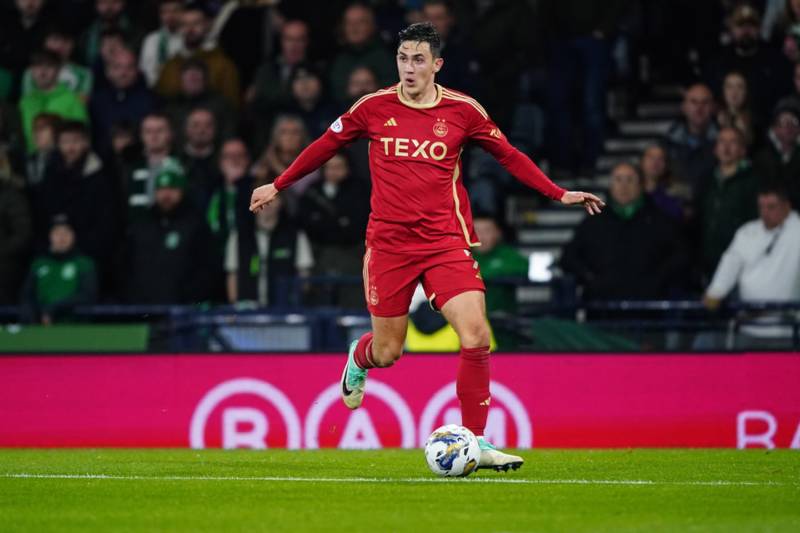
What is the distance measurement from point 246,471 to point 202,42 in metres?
8.77

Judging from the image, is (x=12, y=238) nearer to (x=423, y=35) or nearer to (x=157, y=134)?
(x=157, y=134)

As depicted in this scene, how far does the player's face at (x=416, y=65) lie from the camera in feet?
32.8

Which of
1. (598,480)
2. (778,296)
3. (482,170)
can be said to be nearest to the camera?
(598,480)

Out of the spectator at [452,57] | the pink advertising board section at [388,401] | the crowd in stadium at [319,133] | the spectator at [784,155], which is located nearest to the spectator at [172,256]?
the crowd in stadium at [319,133]

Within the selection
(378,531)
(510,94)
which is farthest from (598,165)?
(378,531)

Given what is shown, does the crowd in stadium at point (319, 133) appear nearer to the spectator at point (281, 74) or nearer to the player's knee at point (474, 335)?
the spectator at point (281, 74)

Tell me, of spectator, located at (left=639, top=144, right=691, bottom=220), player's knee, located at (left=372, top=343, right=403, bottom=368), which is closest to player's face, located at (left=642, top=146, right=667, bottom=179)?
spectator, located at (left=639, top=144, right=691, bottom=220)

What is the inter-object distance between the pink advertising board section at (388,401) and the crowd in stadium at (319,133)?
47.3 inches

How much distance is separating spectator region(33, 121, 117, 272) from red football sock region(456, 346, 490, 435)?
24.8 ft

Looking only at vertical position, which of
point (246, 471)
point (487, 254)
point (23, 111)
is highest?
point (23, 111)

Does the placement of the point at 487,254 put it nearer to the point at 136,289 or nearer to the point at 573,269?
the point at 573,269

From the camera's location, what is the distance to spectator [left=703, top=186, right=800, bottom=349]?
49.5 feet

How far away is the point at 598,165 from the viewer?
61.3 ft

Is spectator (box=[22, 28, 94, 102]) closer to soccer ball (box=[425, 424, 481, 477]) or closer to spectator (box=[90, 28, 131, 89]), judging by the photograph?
spectator (box=[90, 28, 131, 89])
